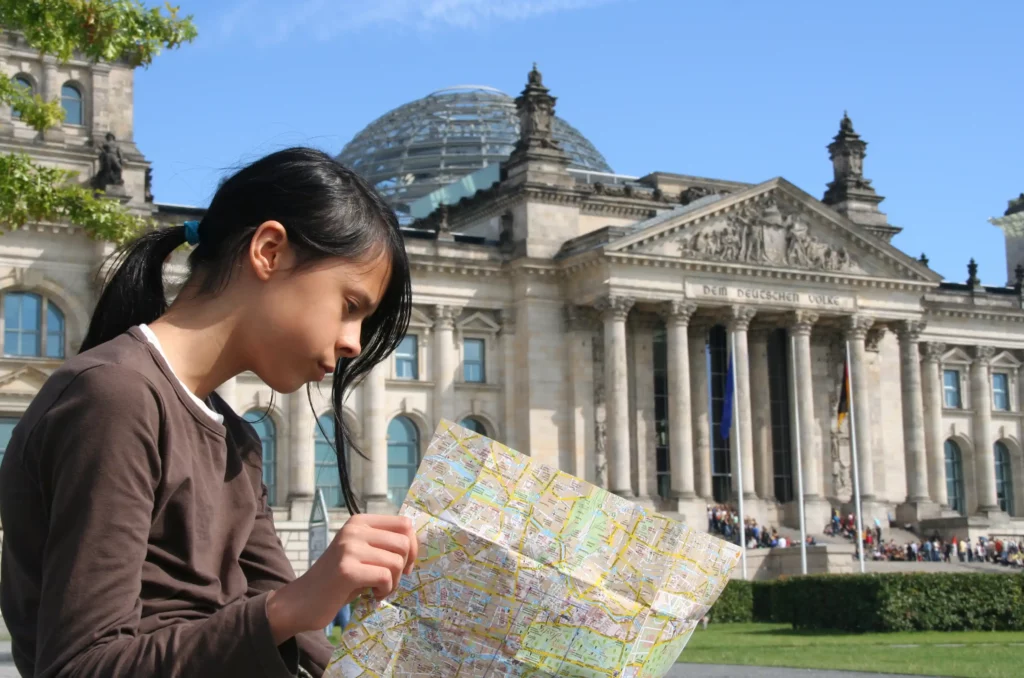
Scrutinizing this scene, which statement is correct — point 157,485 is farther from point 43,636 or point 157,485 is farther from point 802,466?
point 802,466

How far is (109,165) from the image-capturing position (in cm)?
4994

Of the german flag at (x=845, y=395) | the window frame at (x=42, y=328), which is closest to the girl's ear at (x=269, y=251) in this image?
the window frame at (x=42, y=328)

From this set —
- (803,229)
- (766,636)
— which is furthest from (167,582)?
(803,229)

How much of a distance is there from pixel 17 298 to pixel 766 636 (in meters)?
29.9

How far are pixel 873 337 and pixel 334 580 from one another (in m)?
62.1

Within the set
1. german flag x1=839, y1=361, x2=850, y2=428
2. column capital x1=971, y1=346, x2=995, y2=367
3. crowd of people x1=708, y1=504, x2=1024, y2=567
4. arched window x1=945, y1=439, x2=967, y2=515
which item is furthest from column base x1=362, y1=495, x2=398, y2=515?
column capital x1=971, y1=346, x2=995, y2=367

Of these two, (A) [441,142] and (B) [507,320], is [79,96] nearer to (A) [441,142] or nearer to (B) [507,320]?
(B) [507,320]

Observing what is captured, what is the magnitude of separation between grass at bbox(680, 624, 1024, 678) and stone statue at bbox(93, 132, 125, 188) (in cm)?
2699

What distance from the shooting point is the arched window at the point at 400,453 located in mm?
56013

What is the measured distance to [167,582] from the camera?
8.60ft

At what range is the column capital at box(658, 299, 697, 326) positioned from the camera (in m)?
56.6

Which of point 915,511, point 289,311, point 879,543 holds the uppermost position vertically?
point 289,311

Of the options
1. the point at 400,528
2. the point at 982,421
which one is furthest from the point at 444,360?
the point at 400,528

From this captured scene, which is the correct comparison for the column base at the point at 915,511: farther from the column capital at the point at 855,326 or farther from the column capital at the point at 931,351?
the column capital at the point at 931,351
